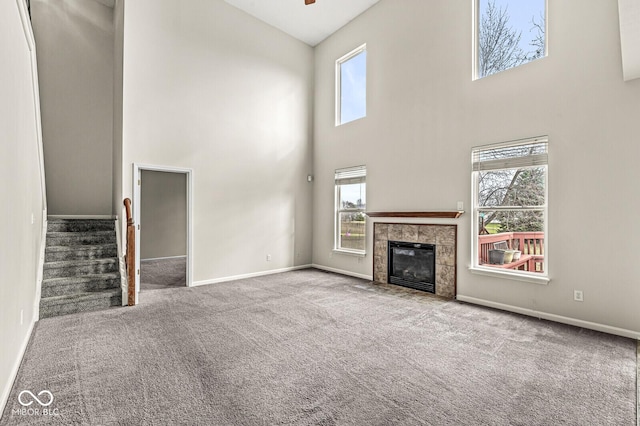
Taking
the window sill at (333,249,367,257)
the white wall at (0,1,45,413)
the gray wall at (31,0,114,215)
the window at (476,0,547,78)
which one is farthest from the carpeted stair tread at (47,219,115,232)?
the window at (476,0,547,78)

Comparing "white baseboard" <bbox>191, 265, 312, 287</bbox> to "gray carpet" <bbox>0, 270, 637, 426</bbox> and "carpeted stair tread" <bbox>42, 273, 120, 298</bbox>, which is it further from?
"gray carpet" <bbox>0, 270, 637, 426</bbox>

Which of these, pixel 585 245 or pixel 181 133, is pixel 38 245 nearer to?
pixel 181 133

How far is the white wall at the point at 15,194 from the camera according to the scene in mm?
2161

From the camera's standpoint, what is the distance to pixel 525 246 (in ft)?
13.3

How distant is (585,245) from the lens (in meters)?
3.52

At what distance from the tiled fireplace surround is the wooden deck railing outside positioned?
515 mm

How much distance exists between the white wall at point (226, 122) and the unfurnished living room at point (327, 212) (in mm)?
43

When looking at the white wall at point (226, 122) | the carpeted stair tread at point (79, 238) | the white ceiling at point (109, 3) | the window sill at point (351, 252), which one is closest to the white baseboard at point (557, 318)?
the window sill at point (351, 252)

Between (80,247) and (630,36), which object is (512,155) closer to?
(630,36)

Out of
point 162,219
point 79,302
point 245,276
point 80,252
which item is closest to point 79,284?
point 79,302

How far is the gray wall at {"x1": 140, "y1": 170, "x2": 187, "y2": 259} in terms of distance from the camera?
8.20 m

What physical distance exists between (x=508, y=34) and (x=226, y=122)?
4.71 m

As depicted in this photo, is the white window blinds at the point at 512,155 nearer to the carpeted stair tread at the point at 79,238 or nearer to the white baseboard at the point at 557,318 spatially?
the white baseboard at the point at 557,318

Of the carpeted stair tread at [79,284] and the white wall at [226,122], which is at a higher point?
the white wall at [226,122]
